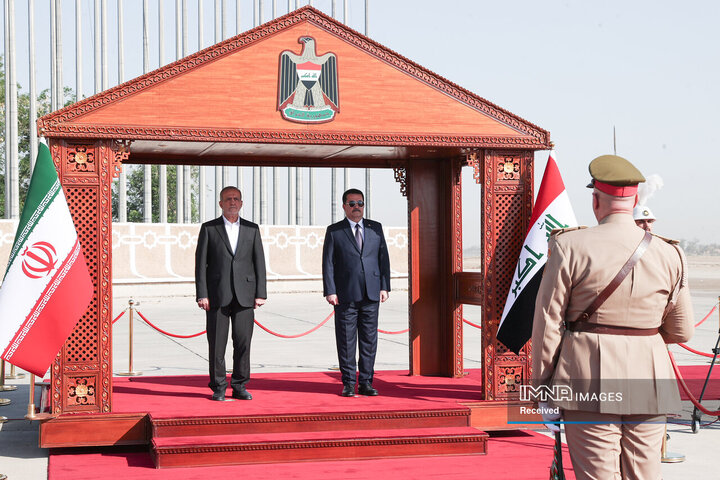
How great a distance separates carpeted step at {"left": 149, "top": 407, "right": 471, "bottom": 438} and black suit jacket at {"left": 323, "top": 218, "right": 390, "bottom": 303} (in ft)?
3.74

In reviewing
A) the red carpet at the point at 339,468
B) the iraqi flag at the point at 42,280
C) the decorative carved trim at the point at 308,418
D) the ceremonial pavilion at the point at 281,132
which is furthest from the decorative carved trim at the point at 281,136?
the red carpet at the point at 339,468

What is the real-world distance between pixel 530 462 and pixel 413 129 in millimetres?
2961

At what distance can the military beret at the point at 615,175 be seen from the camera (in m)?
3.90

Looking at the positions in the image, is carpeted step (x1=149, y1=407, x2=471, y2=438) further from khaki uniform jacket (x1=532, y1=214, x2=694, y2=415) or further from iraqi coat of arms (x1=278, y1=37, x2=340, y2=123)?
khaki uniform jacket (x1=532, y1=214, x2=694, y2=415)

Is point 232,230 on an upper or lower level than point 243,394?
upper

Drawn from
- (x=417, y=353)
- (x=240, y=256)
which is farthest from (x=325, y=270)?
(x=417, y=353)

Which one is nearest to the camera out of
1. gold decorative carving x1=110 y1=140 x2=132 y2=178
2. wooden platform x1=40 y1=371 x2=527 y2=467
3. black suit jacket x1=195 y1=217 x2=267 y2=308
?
wooden platform x1=40 y1=371 x2=527 y2=467

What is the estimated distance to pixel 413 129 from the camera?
8.09 m

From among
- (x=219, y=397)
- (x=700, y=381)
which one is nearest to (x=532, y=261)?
(x=219, y=397)

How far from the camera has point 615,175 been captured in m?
3.91

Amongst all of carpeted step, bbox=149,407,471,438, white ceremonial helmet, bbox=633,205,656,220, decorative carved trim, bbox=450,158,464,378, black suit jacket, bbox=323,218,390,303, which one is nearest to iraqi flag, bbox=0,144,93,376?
carpeted step, bbox=149,407,471,438

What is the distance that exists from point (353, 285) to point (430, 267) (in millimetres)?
1921

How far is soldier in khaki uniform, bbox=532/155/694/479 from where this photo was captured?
379 centimetres

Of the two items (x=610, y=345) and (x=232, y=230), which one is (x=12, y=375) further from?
(x=610, y=345)
